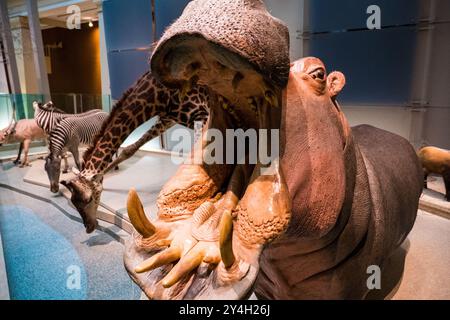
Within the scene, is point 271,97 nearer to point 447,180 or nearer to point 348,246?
point 348,246

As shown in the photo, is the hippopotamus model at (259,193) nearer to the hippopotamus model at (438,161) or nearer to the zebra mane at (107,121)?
the hippopotamus model at (438,161)

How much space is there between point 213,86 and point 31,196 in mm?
3654

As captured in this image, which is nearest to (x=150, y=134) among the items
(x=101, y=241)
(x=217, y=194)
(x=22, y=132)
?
(x=101, y=241)

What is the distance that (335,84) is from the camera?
850 mm

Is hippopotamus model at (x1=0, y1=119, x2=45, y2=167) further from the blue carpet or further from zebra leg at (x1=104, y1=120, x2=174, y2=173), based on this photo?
zebra leg at (x1=104, y1=120, x2=174, y2=173)

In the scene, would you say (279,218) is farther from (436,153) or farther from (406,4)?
(406,4)

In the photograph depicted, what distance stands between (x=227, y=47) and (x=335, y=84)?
1.34ft

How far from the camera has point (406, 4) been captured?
2318mm

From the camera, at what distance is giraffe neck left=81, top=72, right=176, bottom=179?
2.48m

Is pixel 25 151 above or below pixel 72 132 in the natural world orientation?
below
